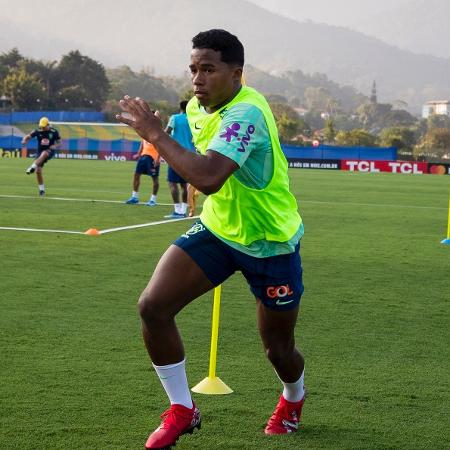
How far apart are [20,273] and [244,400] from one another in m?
5.53

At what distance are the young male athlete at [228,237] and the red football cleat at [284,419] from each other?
382 millimetres

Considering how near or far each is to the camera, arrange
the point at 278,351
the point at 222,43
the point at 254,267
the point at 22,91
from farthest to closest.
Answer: the point at 22,91, the point at 278,351, the point at 254,267, the point at 222,43

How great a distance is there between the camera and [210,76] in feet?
17.1

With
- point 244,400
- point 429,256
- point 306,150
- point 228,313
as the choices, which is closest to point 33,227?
point 429,256

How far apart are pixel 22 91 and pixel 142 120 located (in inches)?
4668

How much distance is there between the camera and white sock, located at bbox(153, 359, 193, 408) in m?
5.45

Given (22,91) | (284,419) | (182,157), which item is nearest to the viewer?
(182,157)

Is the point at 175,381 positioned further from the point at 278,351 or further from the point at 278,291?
the point at 278,291

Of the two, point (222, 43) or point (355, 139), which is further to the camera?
point (355, 139)

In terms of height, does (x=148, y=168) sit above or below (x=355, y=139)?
above

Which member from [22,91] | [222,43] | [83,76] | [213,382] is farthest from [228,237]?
[83,76]

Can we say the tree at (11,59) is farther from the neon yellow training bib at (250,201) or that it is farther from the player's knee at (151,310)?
the player's knee at (151,310)

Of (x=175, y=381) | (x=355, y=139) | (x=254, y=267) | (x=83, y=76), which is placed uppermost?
(x=83, y=76)

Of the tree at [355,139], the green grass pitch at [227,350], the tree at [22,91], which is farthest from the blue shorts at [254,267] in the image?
the tree at [22,91]
